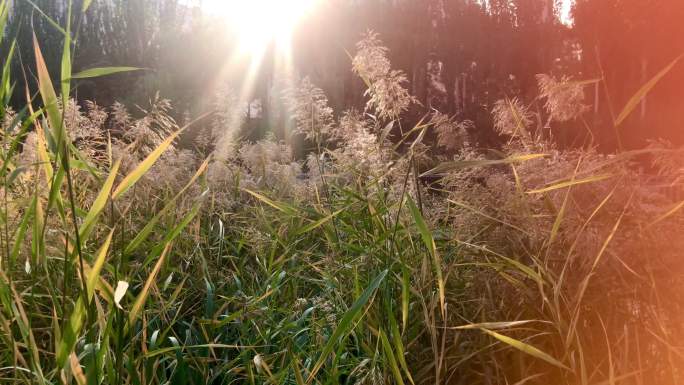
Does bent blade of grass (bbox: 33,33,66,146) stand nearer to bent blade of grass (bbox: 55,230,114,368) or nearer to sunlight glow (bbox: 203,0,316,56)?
bent blade of grass (bbox: 55,230,114,368)

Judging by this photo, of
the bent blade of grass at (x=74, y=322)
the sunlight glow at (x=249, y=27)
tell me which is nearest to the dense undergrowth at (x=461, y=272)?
the bent blade of grass at (x=74, y=322)

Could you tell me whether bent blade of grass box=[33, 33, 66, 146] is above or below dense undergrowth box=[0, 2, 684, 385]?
above

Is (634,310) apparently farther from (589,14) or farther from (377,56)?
(589,14)

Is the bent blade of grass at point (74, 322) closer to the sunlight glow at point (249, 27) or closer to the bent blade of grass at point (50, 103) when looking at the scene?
the bent blade of grass at point (50, 103)

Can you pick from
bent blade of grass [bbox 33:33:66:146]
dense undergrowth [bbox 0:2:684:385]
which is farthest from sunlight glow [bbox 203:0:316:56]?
bent blade of grass [bbox 33:33:66:146]

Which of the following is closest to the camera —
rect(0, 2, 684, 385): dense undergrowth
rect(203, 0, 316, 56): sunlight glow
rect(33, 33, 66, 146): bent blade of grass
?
rect(33, 33, 66, 146): bent blade of grass

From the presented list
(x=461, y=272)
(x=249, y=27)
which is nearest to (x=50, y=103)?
(x=461, y=272)

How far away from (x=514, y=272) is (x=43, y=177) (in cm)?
183

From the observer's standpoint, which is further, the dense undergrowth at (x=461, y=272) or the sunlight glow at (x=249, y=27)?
the sunlight glow at (x=249, y=27)

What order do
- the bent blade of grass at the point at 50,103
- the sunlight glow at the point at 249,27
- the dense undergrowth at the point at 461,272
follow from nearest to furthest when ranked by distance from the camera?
the bent blade of grass at the point at 50,103 → the dense undergrowth at the point at 461,272 → the sunlight glow at the point at 249,27

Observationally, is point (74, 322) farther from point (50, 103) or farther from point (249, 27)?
point (249, 27)

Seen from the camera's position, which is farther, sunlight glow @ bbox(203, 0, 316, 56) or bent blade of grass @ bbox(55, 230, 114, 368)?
sunlight glow @ bbox(203, 0, 316, 56)

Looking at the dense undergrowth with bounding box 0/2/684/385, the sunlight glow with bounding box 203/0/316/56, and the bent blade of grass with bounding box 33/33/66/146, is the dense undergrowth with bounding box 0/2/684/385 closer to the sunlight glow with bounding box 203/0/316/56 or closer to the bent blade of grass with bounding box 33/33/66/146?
the bent blade of grass with bounding box 33/33/66/146

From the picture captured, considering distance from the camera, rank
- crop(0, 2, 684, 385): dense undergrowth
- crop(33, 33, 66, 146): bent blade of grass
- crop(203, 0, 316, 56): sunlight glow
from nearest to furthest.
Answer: crop(33, 33, 66, 146): bent blade of grass
crop(0, 2, 684, 385): dense undergrowth
crop(203, 0, 316, 56): sunlight glow
